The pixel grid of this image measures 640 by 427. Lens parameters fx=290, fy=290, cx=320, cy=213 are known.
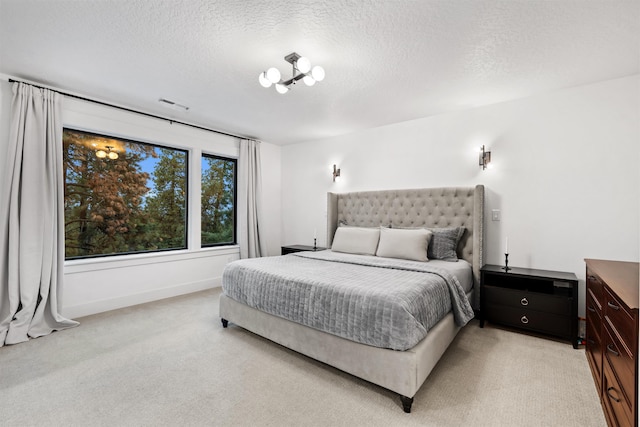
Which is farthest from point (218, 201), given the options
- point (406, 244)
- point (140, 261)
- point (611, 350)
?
point (611, 350)

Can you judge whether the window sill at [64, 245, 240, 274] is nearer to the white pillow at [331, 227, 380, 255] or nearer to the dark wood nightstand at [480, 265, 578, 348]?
the white pillow at [331, 227, 380, 255]

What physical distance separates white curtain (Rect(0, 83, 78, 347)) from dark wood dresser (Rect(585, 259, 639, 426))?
4316mm

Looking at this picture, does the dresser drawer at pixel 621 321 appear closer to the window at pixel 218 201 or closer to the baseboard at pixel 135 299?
the baseboard at pixel 135 299

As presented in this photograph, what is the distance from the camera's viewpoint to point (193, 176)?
4391 mm

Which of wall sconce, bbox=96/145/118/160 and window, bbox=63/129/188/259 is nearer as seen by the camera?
window, bbox=63/129/188/259

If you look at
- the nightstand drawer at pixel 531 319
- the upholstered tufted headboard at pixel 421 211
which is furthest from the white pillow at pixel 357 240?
the nightstand drawer at pixel 531 319

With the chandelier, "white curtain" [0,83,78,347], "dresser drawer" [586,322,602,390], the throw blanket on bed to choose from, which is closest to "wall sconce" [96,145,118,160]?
"white curtain" [0,83,78,347]

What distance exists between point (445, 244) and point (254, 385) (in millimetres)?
2501

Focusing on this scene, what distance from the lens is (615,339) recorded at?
1470 millimetres

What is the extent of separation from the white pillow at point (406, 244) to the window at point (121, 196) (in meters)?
3.00

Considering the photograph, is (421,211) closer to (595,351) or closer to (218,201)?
(595,351)

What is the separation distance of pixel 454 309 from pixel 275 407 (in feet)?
5.17

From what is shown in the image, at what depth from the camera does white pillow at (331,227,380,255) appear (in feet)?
12.5

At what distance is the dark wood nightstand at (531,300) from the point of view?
2.64 metres
